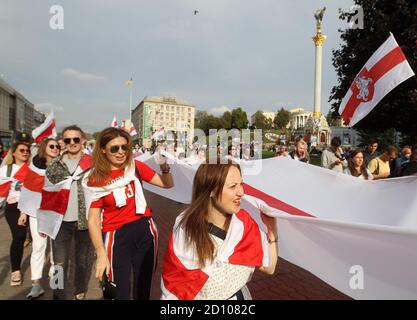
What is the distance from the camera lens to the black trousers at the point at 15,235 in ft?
15.0

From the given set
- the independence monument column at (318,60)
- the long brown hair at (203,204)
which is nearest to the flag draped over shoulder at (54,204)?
the long brown hair at (203,204)

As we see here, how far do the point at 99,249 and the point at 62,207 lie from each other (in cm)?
138

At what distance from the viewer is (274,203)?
354cm

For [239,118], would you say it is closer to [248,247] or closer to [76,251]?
[76,251]

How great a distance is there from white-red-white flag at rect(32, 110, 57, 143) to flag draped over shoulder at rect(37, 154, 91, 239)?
408 cm

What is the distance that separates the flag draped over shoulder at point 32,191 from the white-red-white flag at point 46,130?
333 centimetres

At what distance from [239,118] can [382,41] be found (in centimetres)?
8259

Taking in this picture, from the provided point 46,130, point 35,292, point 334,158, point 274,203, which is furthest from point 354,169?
point 46,130

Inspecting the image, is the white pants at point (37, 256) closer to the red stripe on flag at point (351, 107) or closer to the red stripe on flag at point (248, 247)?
the red stripe on flag at point (248, 247)

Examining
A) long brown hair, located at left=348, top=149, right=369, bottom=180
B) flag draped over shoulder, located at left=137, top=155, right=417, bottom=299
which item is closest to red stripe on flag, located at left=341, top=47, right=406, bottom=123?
long brown hair, located at left=348, top=149, right=369, bottom=180

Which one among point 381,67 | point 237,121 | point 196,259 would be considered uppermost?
point 237,121

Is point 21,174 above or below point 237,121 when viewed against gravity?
below
